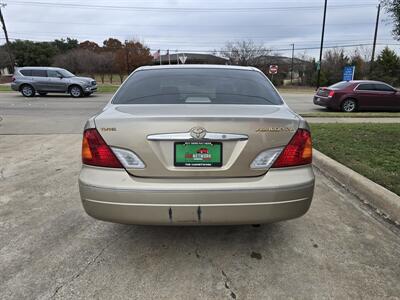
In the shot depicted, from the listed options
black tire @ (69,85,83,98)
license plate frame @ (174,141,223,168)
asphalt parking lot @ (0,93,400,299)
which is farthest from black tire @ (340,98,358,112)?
black tire @ (69,85,83,98)

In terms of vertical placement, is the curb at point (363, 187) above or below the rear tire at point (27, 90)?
below

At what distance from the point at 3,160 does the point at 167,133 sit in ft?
15.2

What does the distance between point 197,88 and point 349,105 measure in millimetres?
12045

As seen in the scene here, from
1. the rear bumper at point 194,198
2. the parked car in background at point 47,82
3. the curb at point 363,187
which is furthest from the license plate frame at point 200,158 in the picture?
the parked car in background at point 47,82

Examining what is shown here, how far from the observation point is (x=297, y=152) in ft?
7.79

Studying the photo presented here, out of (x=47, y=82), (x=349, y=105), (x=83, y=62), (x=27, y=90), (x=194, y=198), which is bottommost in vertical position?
(x=349, y=105)

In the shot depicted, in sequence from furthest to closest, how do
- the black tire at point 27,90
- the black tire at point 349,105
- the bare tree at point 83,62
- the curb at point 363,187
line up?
the bare tree at point 83,62
the black tire at point 27,90
the black tire at point 349,105
the curb at point 363,187

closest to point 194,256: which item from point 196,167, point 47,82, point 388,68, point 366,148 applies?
point 196,167

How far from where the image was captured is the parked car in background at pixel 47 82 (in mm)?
18469

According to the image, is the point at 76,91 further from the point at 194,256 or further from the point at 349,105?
the point at 194,256

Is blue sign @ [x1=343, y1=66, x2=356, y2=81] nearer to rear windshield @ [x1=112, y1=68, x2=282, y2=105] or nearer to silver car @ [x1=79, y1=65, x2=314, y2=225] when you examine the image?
rear windshield @ [x1=112, y1=68, x2=282, y2=105]

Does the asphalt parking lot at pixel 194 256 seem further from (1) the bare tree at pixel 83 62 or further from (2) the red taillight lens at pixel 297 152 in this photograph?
(1) the bare tree at pixel 83 62

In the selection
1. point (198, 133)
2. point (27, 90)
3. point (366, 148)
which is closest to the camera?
point (198, 133)

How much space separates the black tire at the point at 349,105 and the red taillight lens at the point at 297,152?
12073 millimetres
